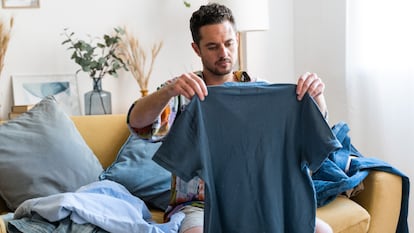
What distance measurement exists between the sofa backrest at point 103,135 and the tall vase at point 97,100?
322mm

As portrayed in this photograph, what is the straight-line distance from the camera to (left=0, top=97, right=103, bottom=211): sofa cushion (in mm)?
2273

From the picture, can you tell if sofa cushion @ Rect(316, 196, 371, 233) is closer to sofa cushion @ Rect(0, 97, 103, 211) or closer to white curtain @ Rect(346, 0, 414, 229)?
white curtain @ Rect(346, 0, 414, 229)

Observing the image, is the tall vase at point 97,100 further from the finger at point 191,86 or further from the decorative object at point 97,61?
the finger at point 191,86

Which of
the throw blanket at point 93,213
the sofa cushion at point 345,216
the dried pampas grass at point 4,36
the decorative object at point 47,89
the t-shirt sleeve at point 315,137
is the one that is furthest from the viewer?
the decorative object at point 47,89

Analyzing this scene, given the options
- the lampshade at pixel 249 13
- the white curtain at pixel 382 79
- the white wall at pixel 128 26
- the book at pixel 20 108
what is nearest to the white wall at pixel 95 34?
the white wall at pixel 128 26

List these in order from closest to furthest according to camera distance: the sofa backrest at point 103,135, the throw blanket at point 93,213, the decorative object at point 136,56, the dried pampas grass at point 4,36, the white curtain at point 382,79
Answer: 1. the throw blanket at point 93,213
2. the sofa backrest at point 103,135
3. the white curtain at point 382,79
4. the dried pampas grass at point 4,36
5. the decorative object at point 136,56

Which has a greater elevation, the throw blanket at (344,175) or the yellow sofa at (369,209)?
the throw blanket at (344,175)

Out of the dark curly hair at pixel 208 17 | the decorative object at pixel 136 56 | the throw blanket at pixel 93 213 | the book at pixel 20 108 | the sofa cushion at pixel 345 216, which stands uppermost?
the dark curly hair at pixel 208 17

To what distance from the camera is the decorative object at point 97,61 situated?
2914 mm

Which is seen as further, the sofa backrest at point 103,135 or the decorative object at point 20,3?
the decorative object at point 20,3

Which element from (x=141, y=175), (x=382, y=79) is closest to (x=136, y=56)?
(x=141, y=175)

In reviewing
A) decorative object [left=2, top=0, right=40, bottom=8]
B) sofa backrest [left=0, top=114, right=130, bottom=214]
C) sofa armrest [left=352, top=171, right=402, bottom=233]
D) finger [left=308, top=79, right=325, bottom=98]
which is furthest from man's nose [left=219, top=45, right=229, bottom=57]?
decorative object [left=2, top=0, right=40, bottom=8]

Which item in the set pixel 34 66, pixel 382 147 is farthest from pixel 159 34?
pixel 382 147

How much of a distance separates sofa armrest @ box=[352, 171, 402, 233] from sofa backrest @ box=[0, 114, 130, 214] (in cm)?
116
